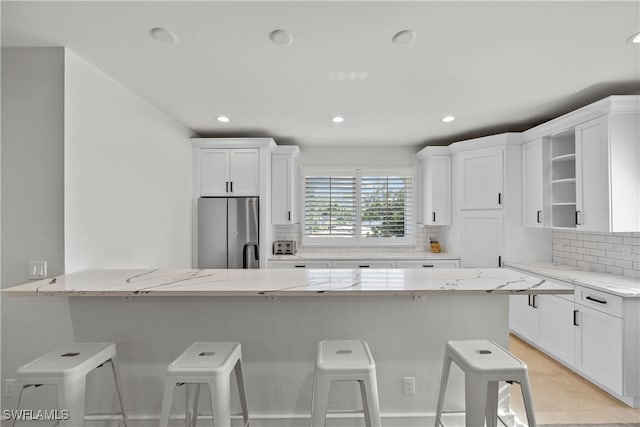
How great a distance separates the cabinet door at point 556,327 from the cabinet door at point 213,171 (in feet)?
12.2

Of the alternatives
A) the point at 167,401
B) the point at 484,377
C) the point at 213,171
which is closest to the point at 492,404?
the point at 484,377

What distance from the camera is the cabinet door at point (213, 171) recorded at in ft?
13.2

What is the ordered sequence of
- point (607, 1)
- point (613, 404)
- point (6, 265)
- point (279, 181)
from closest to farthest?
point (607, 1)
point (6, 265)
point (613, 404)
point (279, 181)

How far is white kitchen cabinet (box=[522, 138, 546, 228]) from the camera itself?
3436mm

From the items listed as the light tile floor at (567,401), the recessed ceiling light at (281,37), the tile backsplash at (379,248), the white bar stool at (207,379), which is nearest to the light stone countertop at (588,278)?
the light tile floor at (567,401)

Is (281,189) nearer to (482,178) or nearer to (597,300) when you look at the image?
(482,178)

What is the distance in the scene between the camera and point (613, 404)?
2408mm

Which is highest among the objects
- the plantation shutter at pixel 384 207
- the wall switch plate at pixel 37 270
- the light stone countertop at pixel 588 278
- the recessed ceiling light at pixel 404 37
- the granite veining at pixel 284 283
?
the recessed ceiling light at pixel 404 37

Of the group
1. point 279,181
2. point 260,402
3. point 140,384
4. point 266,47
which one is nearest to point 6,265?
A: point 140,384

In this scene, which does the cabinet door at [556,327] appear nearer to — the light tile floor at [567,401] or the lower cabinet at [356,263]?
the light tile floor at [567,401]

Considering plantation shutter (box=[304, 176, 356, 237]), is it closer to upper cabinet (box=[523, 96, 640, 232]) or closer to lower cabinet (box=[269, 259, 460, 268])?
lower cabinet (box=[269, 259, 460, 268])

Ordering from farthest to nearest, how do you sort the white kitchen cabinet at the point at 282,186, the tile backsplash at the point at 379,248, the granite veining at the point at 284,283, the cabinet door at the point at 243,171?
the tile backsplash at the point at 379,248
the white kitchen cabinet at the point at 282,186
the cabinet door at the point at 243,171
the granite veining at the point at 284,283

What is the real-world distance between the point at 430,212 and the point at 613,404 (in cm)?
259

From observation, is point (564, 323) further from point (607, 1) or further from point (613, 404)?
point (607, 1)
